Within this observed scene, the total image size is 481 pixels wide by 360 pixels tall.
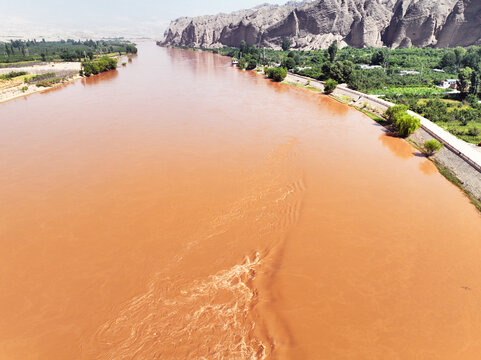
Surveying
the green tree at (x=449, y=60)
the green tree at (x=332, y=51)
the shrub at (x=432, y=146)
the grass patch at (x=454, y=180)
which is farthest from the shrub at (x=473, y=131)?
the green tree at (x=332, y=51)

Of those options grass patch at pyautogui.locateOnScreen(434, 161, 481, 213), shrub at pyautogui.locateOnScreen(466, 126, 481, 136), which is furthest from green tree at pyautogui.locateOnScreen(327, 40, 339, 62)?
grass patch at pyautogui.locateOnScreen(434, 161, 481, 213)

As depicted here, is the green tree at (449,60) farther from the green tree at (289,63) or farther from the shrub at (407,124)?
the shrub at (407,124)

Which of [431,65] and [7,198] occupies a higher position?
[431,65]

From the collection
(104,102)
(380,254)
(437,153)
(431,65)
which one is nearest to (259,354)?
(380,254)

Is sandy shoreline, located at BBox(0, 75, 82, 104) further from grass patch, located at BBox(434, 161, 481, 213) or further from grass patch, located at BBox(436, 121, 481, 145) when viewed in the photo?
grass patch, located at BBox(436, 121, 481, 145)

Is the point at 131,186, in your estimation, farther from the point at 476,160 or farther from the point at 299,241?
the point at 476,160

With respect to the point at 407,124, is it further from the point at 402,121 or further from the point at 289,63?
the point at 289,63

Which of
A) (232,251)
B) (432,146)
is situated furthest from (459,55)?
(232,251)
